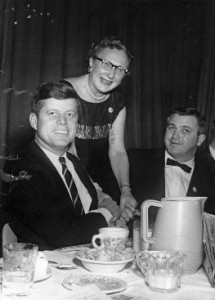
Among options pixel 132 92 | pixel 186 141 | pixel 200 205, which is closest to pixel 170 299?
pixel 200 205

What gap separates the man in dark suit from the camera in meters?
3.05

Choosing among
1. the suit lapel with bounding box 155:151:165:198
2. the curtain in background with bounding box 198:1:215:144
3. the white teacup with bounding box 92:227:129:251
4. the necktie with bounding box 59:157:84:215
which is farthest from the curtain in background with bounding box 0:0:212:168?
the white teacup with bounding box 92:227:129:251

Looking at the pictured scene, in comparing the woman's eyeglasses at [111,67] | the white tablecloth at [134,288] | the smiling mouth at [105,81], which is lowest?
the white tablecloth at [134,288]

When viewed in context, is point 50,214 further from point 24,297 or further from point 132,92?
point 132,92

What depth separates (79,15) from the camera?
12.4 feet

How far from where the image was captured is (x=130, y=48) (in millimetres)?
4137

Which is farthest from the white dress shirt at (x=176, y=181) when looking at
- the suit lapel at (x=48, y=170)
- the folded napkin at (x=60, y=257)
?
the folded napkin at (x=60, y=257)

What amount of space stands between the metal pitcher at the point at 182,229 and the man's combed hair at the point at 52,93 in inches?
39.6

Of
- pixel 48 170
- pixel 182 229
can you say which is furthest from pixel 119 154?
pixel 182 229

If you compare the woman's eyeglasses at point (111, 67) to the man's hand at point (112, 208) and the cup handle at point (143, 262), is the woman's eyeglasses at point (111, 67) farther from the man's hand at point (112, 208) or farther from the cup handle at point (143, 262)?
the cup handle at point (143, 262)

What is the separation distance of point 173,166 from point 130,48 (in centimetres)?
149

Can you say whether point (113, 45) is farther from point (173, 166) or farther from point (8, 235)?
point (8, 235)

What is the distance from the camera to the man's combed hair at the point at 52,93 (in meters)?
2.06

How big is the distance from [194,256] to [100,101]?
1.68 m
